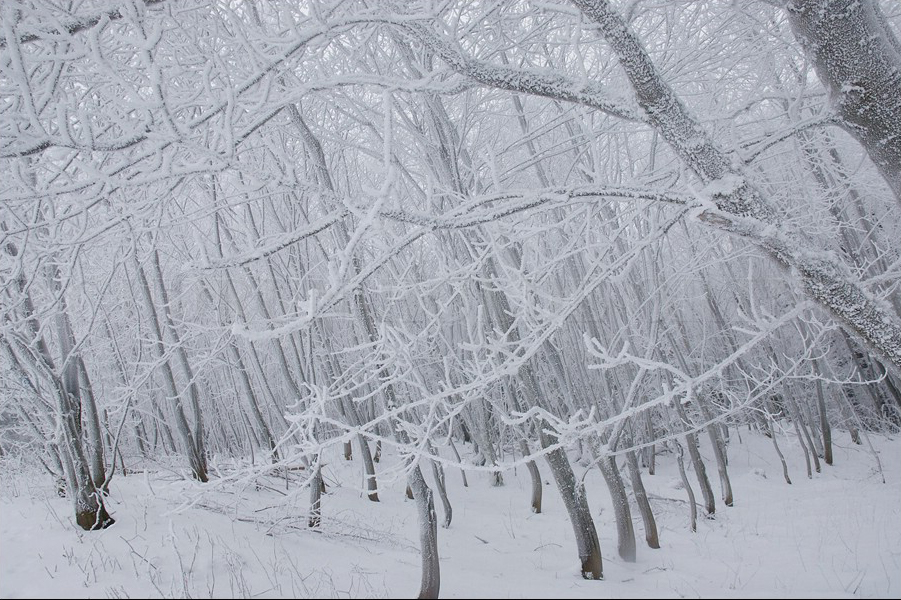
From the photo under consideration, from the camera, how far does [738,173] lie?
266 cm

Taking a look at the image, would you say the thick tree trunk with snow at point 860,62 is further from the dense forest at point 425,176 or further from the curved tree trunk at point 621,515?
the curved tree trunk at point 621,515

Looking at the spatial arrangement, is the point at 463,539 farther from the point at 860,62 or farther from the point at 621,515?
the point at 860,62

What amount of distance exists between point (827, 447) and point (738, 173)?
45.0 feet

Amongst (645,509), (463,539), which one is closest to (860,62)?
(645,509)

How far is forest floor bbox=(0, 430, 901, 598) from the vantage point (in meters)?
1.37

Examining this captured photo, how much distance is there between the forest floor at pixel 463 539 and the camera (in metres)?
1.37

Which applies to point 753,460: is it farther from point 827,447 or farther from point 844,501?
point 844,501

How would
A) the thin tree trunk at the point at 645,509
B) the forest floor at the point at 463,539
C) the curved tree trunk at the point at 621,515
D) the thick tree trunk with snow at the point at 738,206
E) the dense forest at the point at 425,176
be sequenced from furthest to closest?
the thin tree trunk at the point at 645,509, the curved tree trunk at the point at 621,515, the thick tree trunk with snow at the point at 738,206, the dense forest at the point at 425,176, the forest floor at the point at 463,539

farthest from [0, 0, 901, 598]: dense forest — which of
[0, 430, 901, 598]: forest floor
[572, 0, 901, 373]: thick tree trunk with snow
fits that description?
[0, 430, 901, 598]: forest floor

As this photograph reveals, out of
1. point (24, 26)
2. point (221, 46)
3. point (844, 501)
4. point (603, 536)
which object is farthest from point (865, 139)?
point (844, 501)

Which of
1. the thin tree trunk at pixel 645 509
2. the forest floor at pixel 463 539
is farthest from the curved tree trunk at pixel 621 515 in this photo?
the thin tree trunk at pixel 645 509

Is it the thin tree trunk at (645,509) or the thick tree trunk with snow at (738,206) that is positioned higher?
the thick tree trunk with snow at (738,206)

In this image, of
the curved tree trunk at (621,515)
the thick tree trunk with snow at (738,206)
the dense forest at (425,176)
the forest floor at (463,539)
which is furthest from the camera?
the curved tree trunk at (621,515)

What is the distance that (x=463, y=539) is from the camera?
25.3ft
